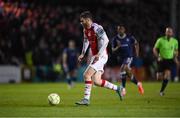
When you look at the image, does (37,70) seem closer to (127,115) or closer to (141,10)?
(141,10)

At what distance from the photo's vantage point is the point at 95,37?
52.7ft

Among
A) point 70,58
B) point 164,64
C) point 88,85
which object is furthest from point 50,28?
point 88,85

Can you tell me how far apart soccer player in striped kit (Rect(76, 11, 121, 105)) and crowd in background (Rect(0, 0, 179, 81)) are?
1711cm

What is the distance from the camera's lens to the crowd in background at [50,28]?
3503 cm

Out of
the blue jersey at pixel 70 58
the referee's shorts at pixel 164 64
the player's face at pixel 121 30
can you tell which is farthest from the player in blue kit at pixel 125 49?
the blue jersey at pixel 70 58

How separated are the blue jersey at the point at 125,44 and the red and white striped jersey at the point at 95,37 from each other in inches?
218

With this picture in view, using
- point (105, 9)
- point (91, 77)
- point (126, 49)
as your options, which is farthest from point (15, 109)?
point (105, 9)

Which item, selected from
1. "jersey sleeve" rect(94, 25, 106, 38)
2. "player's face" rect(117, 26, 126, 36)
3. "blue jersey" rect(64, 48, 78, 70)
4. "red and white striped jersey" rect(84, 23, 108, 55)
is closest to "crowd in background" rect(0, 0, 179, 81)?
"blue jersey" rect(64, 48, 78, 70)

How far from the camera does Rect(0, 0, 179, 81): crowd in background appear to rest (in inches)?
1379

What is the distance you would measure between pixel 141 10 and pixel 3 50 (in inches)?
514

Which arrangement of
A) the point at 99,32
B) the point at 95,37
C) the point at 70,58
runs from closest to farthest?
1. the point at 99,32
2. the point at 95,37
3. the point at 70,58

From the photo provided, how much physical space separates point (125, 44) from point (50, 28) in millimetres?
→ 15404

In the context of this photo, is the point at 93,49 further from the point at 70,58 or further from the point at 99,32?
the point at 70,58

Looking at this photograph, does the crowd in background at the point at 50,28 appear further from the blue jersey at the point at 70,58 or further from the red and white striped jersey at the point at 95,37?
the red and white striped jersey at the point at 95,37
